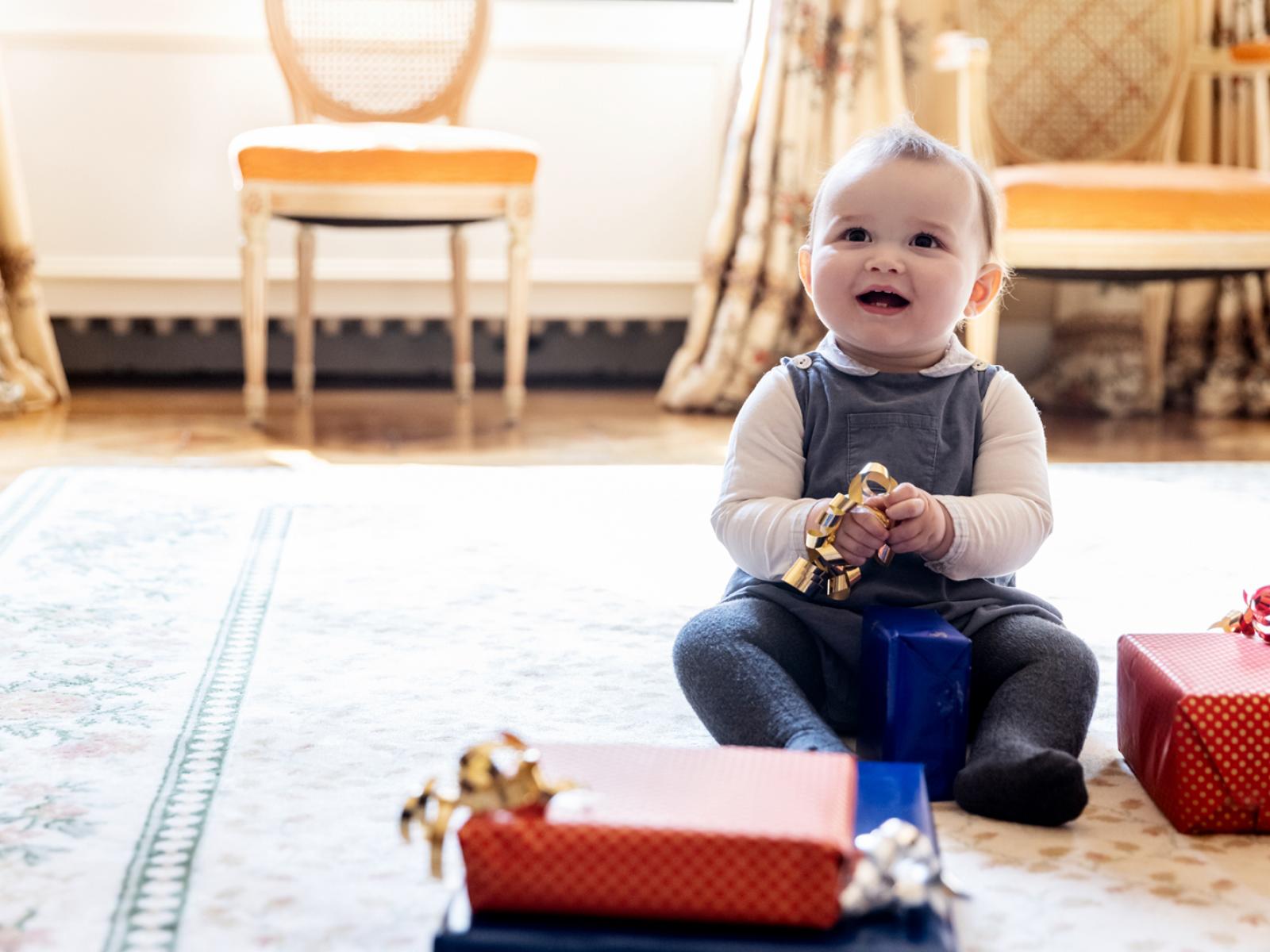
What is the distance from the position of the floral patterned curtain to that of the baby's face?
1.82 meters

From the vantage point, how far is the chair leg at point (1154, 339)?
301 centimetres

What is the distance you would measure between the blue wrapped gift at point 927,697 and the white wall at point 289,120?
2296 mm

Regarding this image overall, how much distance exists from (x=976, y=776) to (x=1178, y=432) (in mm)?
1981

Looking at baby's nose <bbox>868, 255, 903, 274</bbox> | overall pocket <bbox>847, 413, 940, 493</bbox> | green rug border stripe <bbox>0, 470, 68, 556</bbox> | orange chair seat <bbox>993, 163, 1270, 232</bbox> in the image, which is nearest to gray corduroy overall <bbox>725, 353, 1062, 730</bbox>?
overall pocket <bbox>847, 413, 940, 493</bbox>

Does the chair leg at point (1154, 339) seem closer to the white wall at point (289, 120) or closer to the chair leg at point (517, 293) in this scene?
the white wall at point (289, 120)

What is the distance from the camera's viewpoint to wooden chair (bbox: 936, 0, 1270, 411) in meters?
2.41

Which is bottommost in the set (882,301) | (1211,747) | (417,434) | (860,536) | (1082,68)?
(417,434)

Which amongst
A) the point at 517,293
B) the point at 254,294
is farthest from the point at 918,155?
the point at 254,294

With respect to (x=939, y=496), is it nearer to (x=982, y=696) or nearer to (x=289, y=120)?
(x=982, y=696)

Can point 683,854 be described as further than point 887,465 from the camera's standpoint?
No

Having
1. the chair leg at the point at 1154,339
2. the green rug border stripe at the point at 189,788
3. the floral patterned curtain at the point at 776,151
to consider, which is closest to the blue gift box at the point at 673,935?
the green rug border stripe at the point at 189,788

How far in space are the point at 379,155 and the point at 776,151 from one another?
893mm

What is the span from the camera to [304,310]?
288 cm

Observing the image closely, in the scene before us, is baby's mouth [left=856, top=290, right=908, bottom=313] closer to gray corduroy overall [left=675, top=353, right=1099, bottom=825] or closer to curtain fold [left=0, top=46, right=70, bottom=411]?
gray corduroy overall [left=675, top=353, right=1099, bottom=825]
